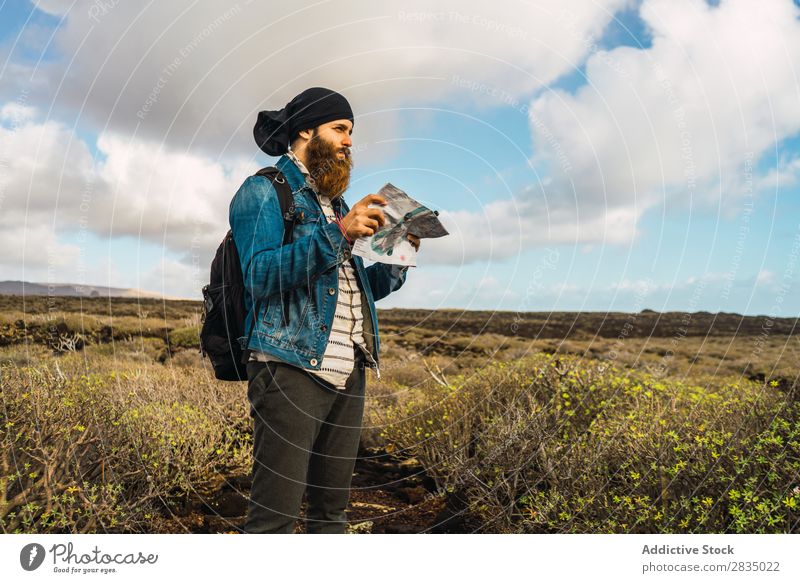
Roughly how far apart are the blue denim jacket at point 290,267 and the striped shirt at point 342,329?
0.12ft

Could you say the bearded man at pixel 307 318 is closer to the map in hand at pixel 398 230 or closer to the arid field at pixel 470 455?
the map in hand at pixel 398 230

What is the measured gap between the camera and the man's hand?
264 centimetres

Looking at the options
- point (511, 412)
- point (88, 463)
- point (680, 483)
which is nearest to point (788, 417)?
point (680, 483)

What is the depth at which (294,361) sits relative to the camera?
269 cm

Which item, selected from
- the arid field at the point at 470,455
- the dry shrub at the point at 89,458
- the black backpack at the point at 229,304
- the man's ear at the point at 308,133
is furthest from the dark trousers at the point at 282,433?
the arid field at the point at 470,455

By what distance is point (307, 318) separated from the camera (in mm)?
2779

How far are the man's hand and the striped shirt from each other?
349mm

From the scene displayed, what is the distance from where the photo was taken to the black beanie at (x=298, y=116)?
308 centimetres

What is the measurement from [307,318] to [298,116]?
101cm
